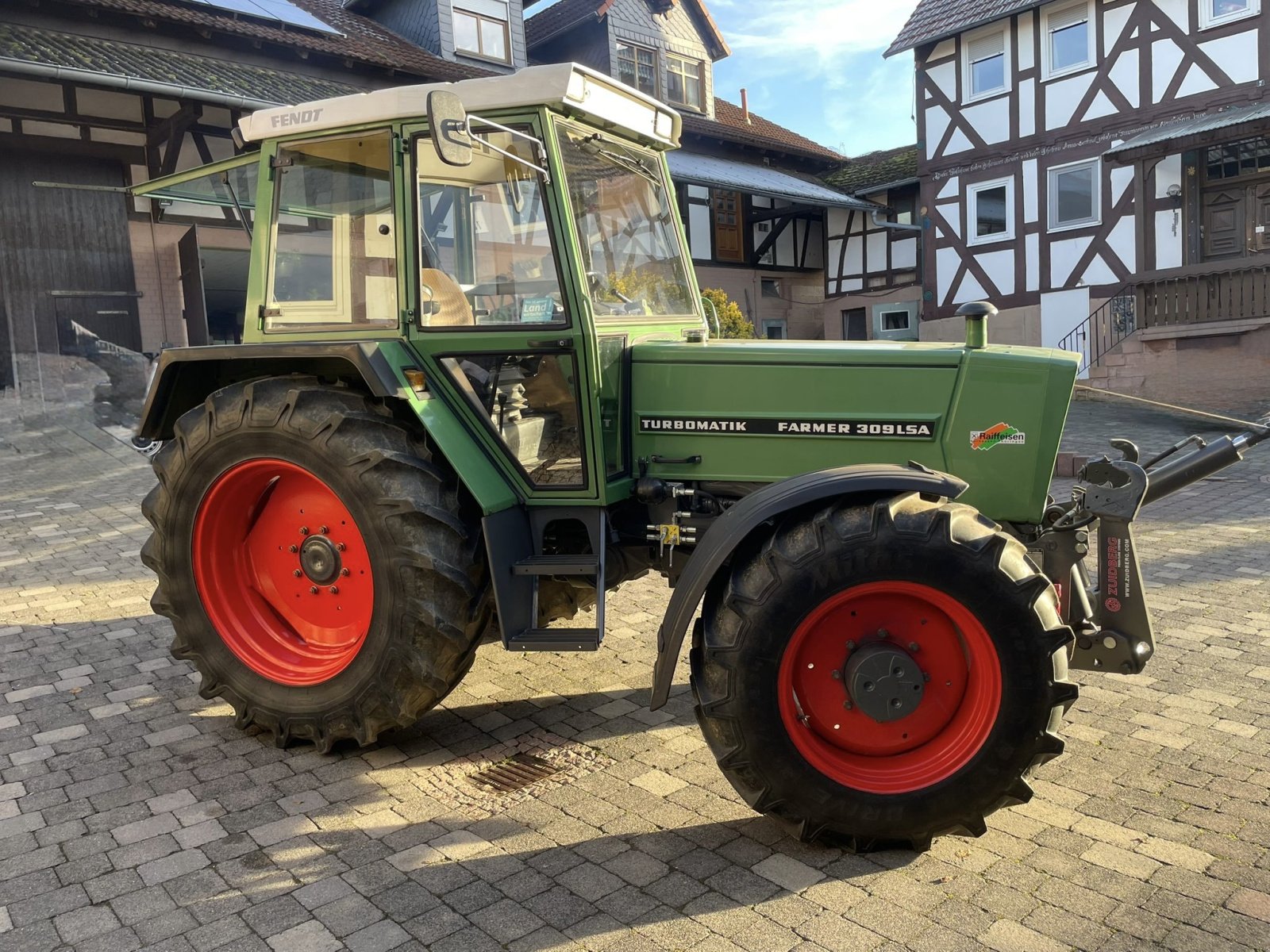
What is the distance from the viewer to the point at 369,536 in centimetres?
342

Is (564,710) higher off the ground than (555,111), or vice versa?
(555,111)

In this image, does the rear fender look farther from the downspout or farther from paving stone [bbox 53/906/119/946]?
the downspout

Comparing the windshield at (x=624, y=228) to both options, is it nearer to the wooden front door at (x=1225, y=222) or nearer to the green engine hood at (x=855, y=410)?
the green engine hood at (x=855, y=410)

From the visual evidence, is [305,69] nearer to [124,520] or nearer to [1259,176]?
[124,520]

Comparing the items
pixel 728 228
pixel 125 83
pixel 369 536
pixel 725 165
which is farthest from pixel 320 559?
pixel 728 228

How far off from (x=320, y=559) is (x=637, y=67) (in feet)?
63.0

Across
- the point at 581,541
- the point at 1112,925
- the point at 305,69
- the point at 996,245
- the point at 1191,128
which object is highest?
the point at 305,69

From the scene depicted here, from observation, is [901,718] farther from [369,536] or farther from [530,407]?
[369,536]

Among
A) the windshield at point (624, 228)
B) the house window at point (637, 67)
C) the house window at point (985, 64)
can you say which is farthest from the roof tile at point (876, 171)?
the windshield at point (624, 228)

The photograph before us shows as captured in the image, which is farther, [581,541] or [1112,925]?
[581,541]

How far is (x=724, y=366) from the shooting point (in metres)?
3.56

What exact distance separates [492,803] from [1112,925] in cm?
187

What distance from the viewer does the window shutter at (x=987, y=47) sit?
1842 centimetres

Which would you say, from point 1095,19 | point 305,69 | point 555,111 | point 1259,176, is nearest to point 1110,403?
point 1259,176
